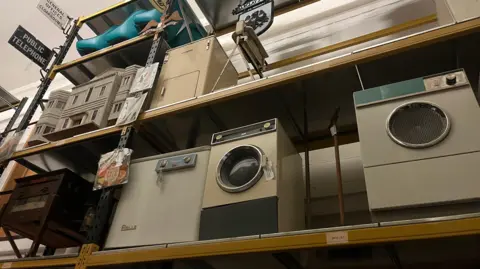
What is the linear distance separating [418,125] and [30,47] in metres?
2.83

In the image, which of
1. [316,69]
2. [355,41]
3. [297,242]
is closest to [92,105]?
[316,69]

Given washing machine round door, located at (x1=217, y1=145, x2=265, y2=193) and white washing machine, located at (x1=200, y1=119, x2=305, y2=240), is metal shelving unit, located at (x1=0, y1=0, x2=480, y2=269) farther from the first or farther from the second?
washing machine round door, located at (x1=217, y1=145, x2=265, y2=193)

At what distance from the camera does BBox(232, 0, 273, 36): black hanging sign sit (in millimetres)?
2160

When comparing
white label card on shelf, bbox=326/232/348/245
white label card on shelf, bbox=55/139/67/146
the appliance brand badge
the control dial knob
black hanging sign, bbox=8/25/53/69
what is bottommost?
white label card on shelf, bbox=326/232/348/245

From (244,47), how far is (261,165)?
0.87 m

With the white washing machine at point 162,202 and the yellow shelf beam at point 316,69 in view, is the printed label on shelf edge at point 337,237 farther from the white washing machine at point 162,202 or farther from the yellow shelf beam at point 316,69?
the yellow shelf beam at point 316,69

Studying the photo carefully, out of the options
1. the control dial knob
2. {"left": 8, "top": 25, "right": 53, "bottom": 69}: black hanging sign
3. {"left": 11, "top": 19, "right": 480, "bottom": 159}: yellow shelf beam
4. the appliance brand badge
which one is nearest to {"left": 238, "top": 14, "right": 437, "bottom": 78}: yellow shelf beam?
{"left": 11, "top": 19, "right": 480, "bottom": 159}: yellow shelf beam

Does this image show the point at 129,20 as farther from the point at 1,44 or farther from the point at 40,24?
the point at 1,44

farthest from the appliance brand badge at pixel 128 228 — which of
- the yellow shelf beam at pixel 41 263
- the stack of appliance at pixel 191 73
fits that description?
the stack of appliance at pixel 191 73

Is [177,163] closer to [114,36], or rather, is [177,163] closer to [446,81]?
[446,81]

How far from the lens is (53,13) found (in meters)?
2.92

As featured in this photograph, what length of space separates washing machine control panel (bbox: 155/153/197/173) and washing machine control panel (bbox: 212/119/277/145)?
4.6 inches

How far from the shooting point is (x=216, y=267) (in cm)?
150

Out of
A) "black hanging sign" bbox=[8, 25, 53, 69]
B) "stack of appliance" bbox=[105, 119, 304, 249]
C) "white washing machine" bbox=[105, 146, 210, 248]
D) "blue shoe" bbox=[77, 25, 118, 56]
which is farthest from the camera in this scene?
"black hanging sign" bbox=[8, 25, 53, 69]
